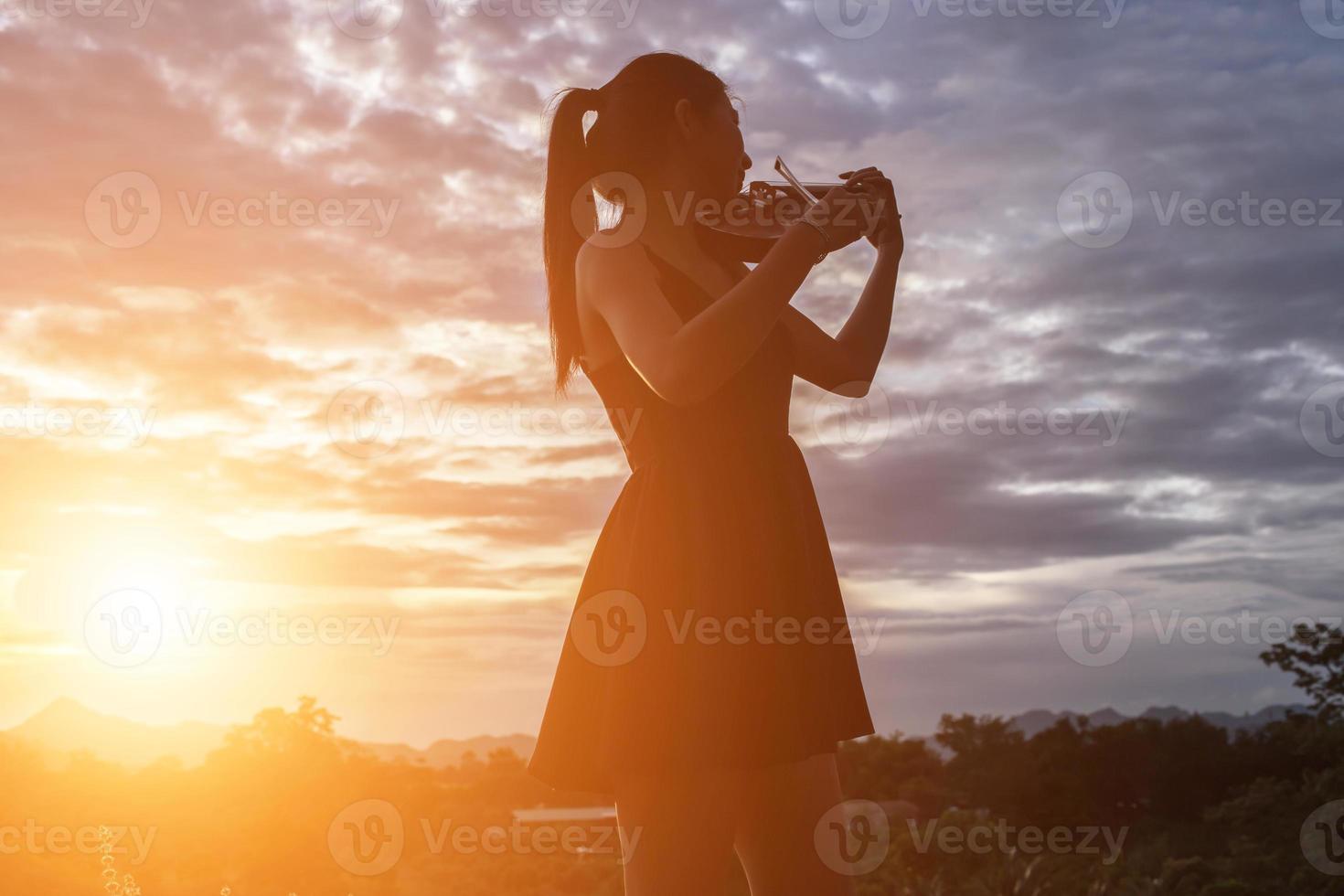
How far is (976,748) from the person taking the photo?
2528 centimetres

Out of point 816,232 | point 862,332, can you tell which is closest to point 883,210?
point 862,332

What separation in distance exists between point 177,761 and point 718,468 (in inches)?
477

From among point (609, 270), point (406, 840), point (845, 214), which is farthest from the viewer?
point (406, 840)

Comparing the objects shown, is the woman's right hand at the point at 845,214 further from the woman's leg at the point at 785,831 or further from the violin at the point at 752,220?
the woman's leg at the point at 785,831

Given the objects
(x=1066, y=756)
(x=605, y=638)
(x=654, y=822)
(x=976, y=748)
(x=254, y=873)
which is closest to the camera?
(x=654, y=822)

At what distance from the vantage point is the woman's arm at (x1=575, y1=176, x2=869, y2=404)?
2010 millimetres

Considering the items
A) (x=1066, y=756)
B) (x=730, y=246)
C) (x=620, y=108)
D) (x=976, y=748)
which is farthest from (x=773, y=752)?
(x=1066, y=756)

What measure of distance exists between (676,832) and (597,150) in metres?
1.58

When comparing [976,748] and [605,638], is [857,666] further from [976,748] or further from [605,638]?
[976,748]

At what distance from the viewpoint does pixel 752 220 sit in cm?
247

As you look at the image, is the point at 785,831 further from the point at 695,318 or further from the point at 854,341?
the point at 854,341

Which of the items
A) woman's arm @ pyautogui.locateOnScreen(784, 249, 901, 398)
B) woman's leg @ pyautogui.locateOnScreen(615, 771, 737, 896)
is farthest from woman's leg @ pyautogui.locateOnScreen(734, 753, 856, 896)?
woman's arm @ pyautogui.locateOnScreen(784, 249, 901, 398)

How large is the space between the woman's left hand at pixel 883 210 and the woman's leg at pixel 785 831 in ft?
4.18

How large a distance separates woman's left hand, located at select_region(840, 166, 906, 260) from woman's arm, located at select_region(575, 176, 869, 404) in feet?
1.29
